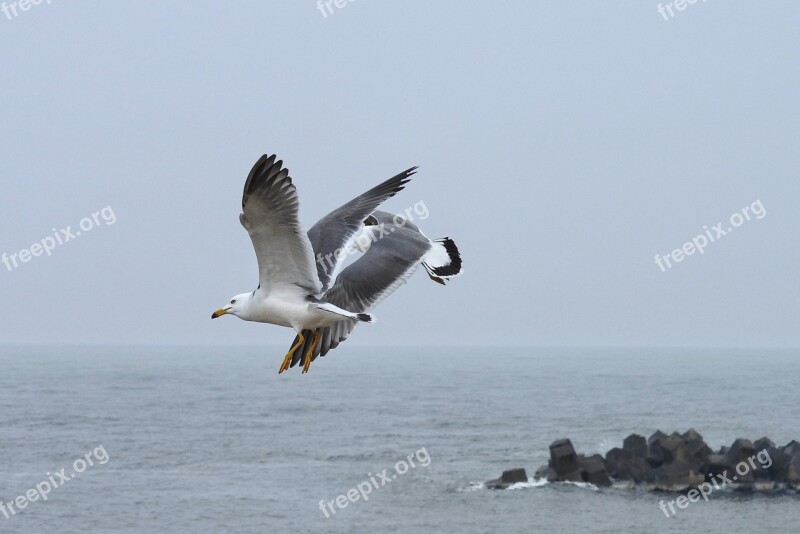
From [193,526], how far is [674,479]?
84.6 ft

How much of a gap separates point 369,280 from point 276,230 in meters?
1.60

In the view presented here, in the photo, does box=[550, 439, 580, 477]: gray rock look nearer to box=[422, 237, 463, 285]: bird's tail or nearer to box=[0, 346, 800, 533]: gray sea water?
box=[0, 346, 800, 533]: gray sea water

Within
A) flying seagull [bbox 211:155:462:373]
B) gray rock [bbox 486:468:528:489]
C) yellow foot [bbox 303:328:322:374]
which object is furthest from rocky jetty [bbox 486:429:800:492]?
yellow foot [bbox 303:328:322:374]

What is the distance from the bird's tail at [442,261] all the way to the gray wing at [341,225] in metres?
0.83

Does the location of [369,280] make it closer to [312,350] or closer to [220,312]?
[312,350]

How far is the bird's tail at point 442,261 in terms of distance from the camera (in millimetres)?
10219

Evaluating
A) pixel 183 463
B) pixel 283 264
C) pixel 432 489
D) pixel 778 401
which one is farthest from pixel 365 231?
pixel 778 401

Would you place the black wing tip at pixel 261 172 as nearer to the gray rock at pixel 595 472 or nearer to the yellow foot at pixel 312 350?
the yellow foot at pixel 312 350

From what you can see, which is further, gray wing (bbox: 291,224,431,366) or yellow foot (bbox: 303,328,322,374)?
gray wing (bbox: 291,224,431,366)

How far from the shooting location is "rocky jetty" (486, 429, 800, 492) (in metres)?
55.5

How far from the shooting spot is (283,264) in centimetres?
811

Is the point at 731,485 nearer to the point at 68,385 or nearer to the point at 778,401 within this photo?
the point at 778,401

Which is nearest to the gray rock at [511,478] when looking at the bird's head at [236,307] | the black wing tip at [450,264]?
the black wing tip at [450,264]

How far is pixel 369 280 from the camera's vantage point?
9211 millimetres
